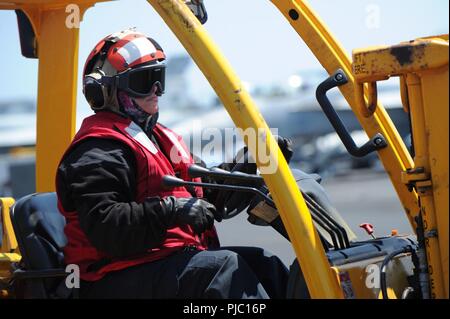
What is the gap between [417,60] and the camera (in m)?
2.72

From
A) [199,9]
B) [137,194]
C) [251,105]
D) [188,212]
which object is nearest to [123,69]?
[199,9]

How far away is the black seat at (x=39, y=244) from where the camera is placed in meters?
3.59

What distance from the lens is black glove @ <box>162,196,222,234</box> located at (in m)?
3.26

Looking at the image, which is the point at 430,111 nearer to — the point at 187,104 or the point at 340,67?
the point at 340,67

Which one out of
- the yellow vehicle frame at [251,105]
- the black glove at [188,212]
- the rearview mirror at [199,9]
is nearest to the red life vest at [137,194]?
the black glove at [188,212]

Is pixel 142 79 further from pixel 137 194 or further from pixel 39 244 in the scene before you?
pixel 39 244

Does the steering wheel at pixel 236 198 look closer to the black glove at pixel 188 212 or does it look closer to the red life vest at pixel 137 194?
the red life vest at pixel 137 194

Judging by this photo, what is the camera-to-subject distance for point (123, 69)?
3.59 metres

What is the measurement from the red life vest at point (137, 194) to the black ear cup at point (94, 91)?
0.05 metres

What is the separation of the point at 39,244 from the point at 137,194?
1.63ft

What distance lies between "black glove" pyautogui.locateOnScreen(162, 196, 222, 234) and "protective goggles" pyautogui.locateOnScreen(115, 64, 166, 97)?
0.54m

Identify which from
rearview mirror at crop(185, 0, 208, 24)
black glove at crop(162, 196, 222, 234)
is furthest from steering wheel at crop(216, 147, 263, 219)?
rearview mirror at crop(185, 0, 208, 24)

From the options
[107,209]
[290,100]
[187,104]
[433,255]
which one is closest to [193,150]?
[107,209]

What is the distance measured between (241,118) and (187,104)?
1488 inches
